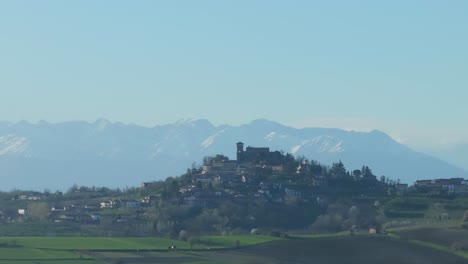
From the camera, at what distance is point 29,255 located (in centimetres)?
5750

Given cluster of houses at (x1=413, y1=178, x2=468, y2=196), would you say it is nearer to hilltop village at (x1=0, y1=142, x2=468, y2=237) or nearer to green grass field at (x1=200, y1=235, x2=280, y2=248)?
hilltop village at (x1=0, y1=142, x2=468, y2=237)

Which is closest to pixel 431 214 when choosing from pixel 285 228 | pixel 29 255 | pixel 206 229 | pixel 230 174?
pixel 285 228

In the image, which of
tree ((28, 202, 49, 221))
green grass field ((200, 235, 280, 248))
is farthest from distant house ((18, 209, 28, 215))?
green grass field ((200, 235, 280, 248))

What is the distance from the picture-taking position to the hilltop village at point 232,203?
78188mm

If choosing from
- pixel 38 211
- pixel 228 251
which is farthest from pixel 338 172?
pixel 228 251

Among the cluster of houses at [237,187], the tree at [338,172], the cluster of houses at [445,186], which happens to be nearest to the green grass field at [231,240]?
the cluster of houses at [237,187]

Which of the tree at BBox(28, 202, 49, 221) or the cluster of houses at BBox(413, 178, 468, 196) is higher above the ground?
the cluster of houses at BBox(413, 178, 468, 196)

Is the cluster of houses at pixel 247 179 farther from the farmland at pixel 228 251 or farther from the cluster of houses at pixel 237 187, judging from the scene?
the farmland at pixel 228 251

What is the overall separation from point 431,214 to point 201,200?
1618 cm

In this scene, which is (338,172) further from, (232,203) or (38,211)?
(38,211)

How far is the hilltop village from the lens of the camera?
7819 centimetres

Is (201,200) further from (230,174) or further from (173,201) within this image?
(230,174)

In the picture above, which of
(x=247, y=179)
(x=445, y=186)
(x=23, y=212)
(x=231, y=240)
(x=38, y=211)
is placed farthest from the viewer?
(x=247, y=179)

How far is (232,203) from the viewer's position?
85.2 meters
